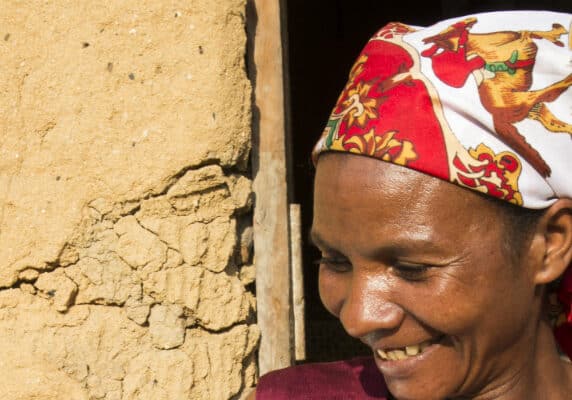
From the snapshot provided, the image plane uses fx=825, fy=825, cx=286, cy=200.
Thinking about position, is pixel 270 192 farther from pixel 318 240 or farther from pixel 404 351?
pixel 404 351

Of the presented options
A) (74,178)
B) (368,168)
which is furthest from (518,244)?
(74,178)

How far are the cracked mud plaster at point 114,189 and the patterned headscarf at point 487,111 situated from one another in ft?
3.01

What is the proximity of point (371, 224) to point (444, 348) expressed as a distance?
10.0 inches

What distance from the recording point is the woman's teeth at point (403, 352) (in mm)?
1444

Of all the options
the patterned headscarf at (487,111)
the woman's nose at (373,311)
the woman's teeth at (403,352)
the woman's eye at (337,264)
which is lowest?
the woman's teeth at (403,352)

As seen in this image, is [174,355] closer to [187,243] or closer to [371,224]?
[187,243]

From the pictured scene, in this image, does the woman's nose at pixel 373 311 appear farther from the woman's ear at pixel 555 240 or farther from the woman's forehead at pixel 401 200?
the woman's ear at pixel 555 240

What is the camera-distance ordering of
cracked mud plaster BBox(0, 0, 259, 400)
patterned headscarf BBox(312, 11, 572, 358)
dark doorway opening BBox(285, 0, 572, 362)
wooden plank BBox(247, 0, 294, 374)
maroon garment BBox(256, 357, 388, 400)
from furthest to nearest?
dark doorway opening BBox(285, 0, 572, 362) → wooden plank BBox(247, 0, 294, 374) → cracked mud plaster BBox(0, 0, 259, 400) → maroon garment BBox(256, 357, 388, 400) → patterned headscarf BBox(312, 11, 572, 358)

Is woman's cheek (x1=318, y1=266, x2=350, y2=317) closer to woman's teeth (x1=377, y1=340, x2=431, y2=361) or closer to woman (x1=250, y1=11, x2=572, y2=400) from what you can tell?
woman (x1=250, y1=11, x2=572, y2=400)

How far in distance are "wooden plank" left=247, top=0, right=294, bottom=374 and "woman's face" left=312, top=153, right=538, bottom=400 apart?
944 mm

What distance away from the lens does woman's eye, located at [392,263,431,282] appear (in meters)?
1.40

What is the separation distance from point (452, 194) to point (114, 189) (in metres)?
1.18

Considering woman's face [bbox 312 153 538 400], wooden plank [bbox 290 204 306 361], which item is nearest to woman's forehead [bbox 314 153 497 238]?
woman's face [bbox 312 153 538 400]

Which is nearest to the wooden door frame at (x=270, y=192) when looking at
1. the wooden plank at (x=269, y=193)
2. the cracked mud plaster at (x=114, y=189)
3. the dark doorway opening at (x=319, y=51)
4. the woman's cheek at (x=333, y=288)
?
the wooden plank at (x=269, y=193)
